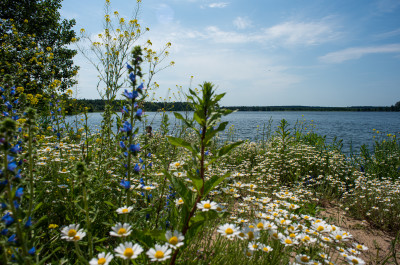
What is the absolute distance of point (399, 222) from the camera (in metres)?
3.85

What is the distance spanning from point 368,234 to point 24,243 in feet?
15.6

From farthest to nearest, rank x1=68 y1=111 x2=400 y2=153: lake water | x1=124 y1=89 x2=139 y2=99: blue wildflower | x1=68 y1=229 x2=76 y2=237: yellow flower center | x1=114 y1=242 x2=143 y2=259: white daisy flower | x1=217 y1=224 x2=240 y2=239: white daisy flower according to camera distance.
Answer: x1=68 y1=111 x2=400 y2=153: lake water
x1=124 y1=89 x2=139 y2=99: blue wildflower
x1=217 y1=224 x2=240 y2=239: white daisy flower
x1=68 y1=229 x2=76 y2=237: yellow flower center
x1=114 y1=242 x2=143 y2=259: white daisy flower

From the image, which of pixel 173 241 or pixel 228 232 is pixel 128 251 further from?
pixel 228 232

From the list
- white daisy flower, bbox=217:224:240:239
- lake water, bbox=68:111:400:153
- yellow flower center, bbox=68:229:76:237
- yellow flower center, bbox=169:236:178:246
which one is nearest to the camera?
yellow flower center, bbox=169:236:178:246

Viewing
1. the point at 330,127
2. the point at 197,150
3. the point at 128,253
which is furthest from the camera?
the point at 330,127

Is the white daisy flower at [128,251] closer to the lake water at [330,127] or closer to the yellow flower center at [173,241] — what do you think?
the yellow flower center at [173,241]

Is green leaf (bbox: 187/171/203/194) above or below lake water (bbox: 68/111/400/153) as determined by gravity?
above

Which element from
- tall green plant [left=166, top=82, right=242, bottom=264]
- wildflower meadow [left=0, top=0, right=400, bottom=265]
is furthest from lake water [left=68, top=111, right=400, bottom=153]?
tall green plant [left=166, top=82, right=242, bottom=264]

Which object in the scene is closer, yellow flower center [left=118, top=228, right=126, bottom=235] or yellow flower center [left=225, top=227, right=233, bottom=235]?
yellow flower center [left=118, top=228, right=126, bottom=235]

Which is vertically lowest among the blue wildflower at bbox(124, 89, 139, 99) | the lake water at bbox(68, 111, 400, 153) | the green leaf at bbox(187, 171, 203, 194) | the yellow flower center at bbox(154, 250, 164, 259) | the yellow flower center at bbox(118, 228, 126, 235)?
the lake water at bbox(68, 111, 400, 153)

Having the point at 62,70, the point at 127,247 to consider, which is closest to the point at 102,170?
the point at 127,247

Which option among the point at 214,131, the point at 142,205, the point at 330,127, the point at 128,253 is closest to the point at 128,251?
the point at 128,253

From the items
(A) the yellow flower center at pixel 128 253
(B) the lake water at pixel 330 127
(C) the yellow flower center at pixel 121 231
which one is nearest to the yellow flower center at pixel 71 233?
(C) the yellow flower center at pixel 121 231

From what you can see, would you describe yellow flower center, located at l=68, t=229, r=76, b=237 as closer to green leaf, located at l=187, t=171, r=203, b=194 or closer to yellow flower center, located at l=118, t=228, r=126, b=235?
yellow flower center, located at l=118, t=228, r=126, b=235
